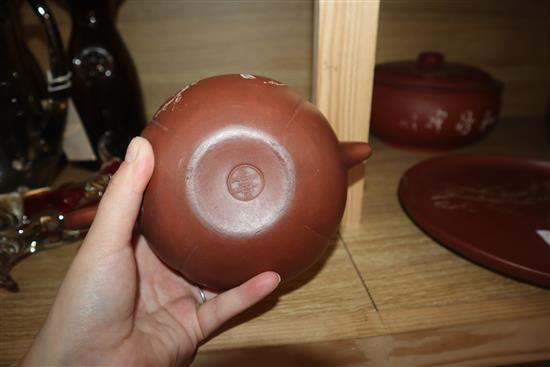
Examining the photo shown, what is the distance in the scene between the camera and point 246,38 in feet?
3.06

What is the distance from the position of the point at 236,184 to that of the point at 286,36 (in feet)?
2.03

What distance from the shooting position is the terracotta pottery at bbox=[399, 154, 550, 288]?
58 cm

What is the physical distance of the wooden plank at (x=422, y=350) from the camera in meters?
0.50

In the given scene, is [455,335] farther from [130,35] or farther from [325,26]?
→ [130,35]

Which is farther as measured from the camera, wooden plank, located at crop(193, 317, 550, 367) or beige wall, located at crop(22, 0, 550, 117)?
beige wall, located at crop(22, 0, 550, 117)

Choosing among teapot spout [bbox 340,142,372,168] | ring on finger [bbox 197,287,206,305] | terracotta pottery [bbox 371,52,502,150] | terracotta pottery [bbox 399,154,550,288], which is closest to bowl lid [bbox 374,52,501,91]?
terracotta pottery [bbox 371,52,502,150]

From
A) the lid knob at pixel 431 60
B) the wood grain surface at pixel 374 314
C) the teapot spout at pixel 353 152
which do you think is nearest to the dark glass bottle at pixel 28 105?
the wood grain surface at pixel 374 314

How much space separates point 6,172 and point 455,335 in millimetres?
735

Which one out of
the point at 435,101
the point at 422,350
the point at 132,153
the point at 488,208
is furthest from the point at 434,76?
the point at 132,153

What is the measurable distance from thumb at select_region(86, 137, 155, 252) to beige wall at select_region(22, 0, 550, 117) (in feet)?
1.84

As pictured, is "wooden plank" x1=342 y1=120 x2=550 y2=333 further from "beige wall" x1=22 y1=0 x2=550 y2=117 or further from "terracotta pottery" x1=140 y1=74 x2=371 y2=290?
"beige wall" x1=22 y1=0 x2=550 y2=117

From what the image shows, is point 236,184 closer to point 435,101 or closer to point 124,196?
point 124,196

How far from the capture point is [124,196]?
0.42m

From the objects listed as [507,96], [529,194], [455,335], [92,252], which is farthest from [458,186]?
[92,252]
